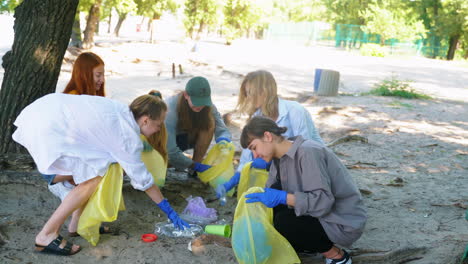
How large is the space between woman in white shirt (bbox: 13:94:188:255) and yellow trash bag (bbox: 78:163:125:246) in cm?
5

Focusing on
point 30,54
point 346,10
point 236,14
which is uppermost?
point 346,10

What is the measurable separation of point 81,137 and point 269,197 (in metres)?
1.10

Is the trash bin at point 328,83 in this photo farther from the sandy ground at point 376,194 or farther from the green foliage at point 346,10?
the green foliage at point 346,10

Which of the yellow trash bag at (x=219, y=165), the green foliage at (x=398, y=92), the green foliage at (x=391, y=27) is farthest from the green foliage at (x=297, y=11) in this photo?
the yellow trash bag at (x=219, y=165)

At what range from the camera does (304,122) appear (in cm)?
331

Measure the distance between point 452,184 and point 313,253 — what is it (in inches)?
78.3

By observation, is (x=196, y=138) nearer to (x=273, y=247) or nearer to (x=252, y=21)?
(x=273, y=247)

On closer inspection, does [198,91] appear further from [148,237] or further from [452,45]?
[452,45]

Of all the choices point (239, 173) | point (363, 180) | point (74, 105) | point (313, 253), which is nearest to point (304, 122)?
point (239, 173)

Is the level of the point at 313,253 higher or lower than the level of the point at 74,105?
lower

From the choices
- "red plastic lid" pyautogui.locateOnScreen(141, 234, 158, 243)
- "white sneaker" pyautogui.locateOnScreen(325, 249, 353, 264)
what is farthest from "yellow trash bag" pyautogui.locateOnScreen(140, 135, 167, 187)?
"white sneaker" pyautogui.locateOnScreen(325, 249, 353, 264)

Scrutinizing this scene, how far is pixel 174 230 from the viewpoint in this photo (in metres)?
2.98

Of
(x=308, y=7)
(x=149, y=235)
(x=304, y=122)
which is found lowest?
(x=149, y=235)

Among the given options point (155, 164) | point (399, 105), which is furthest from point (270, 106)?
point (399, 105)
